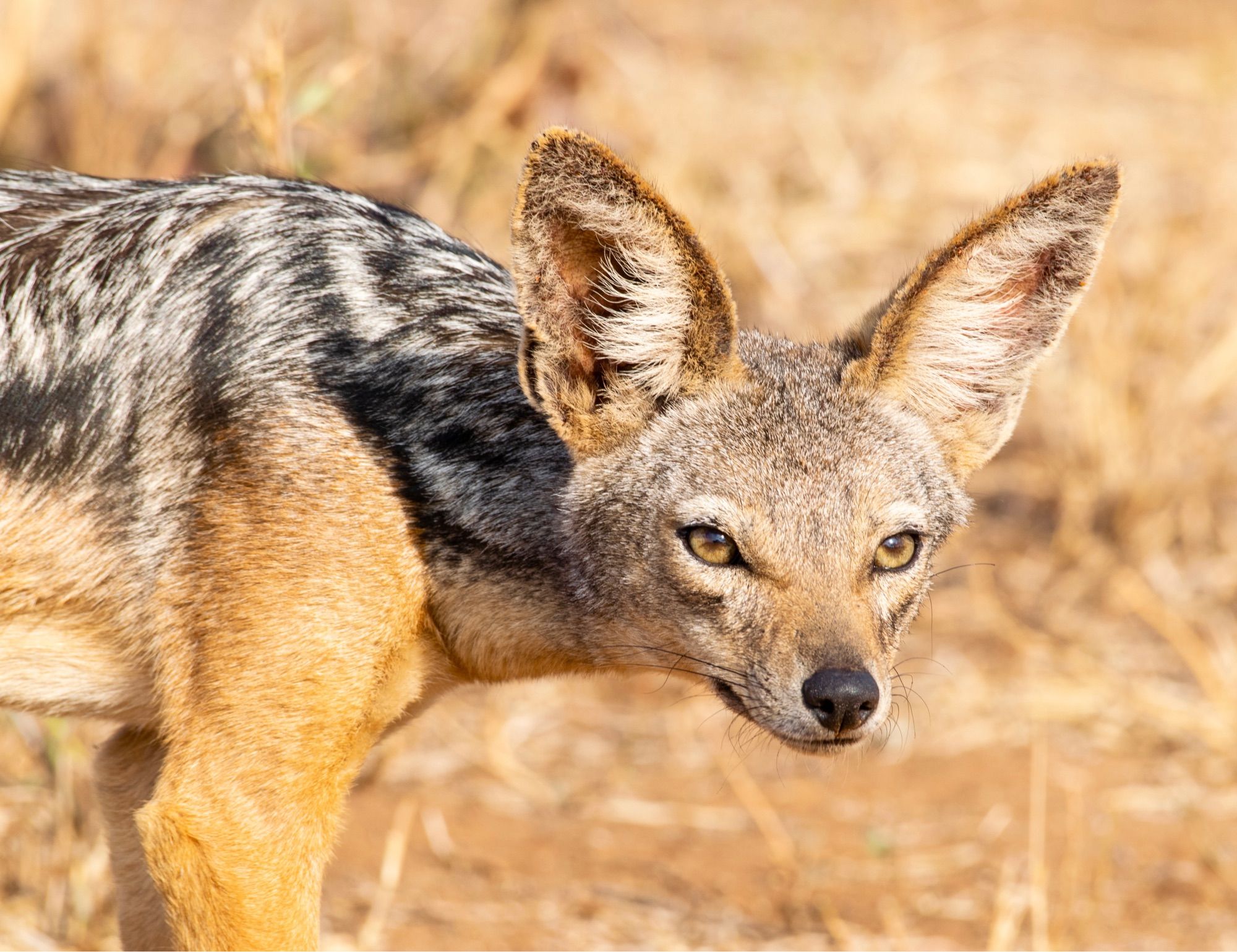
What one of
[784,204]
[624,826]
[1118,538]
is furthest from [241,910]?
[784,204]

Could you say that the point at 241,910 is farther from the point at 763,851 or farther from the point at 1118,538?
the point at 1118,538


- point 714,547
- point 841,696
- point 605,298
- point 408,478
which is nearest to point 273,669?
point 408,478

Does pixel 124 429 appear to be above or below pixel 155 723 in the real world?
above

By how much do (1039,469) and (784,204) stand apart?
300cm

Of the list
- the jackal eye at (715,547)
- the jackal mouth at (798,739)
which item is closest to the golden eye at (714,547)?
the jackal eye at (715,547)

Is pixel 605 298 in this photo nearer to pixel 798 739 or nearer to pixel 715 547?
pixel 715 547

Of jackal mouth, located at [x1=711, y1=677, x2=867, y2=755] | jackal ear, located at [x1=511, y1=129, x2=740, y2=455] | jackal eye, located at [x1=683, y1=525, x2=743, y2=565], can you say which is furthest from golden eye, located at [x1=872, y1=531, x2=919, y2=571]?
jackal ear, located at [x1=511, y1=129, x2=740, y2=455]

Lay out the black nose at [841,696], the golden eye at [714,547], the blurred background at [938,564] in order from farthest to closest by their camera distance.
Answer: the blurred background at [938,564]
the golden eye at [714,547]
the black nose at [841,696]

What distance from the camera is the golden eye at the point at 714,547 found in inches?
161

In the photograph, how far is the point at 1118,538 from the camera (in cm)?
926

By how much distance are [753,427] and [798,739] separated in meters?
0.87

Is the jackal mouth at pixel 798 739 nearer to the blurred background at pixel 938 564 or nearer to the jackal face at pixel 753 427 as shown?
the jackal face at pixel 753 427

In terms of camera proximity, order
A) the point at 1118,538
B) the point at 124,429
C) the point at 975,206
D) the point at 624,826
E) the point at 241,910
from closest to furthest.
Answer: the point at 241,910
the point at 124,429
the point at 624,826
the point at 1118,538
the point at 975,206

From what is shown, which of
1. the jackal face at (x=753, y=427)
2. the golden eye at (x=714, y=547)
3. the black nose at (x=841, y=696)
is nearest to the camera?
the black nose at (x=841, y=696)
